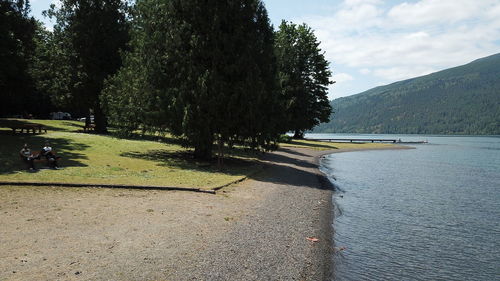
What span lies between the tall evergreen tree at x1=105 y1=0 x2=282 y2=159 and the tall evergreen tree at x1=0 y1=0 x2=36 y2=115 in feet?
34.0

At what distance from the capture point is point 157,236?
423 inches

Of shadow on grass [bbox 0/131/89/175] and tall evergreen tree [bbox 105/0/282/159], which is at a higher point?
tall evergreen tree [bbox 105/0/282/159]

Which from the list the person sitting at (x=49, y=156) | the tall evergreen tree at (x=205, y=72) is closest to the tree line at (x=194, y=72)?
the tall evergreen tree at (x=205, y=72)

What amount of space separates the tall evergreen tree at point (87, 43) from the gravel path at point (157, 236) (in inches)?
1211

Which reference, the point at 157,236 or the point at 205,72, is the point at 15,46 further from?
the point at 157,236

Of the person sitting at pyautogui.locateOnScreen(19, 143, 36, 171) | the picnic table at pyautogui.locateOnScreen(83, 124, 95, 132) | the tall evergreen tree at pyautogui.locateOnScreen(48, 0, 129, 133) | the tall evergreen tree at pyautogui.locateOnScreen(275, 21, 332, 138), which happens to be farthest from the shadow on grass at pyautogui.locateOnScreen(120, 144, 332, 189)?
the tall evergreen tree at pyautogui.locateOnScreen(275, 21, 332, 138)

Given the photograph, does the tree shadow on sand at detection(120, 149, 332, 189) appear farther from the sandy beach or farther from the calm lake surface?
the sandy beach

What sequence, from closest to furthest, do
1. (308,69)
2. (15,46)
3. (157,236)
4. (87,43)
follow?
(157,236), (15,46), (87,43), (308,69)

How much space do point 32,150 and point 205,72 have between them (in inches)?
564

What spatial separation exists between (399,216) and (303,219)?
19.0 ft

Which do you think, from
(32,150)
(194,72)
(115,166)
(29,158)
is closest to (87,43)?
(32,150)

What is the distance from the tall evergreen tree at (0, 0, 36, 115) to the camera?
2933cm

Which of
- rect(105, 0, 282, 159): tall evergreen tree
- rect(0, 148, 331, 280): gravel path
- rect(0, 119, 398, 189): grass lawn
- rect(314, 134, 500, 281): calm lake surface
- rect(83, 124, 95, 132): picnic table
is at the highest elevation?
rect(105, 0, 282, 159): tall evergreen tree

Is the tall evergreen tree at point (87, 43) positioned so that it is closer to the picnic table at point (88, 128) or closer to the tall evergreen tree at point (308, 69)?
the picnic table at point (88, 128)
